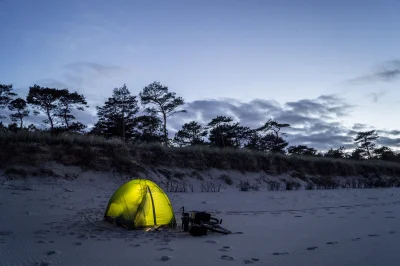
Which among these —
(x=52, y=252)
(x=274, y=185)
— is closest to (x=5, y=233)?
(x=52, y=252)

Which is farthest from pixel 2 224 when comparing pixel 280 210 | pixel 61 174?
pixel 280 210

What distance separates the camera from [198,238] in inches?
260

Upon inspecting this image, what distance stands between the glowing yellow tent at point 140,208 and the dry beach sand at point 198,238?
373 millimetres

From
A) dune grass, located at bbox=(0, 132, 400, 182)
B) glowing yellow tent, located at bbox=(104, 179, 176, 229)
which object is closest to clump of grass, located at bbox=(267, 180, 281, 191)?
dune grass, located at bbox=(0, 132, 400, 182)

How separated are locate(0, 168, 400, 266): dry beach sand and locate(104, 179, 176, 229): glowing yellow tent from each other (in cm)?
37

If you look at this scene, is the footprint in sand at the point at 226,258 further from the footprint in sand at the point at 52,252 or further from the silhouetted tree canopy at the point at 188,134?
the silhouetted tree canopy at the point at 188,134

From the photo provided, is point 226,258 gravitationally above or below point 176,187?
below

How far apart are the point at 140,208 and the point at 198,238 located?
189 centimetres

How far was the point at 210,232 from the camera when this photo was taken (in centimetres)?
721

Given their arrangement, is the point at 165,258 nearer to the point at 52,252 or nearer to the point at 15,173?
the point at 52,252

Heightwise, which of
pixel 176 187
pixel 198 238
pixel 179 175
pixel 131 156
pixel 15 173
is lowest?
pixel 198 238

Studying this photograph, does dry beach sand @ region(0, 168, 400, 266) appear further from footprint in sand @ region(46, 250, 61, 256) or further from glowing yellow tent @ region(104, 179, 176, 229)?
glowing yellow tent @ region(104, 179, 176, 229)

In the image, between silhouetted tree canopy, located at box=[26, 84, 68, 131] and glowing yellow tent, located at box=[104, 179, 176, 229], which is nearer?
glowing yellow tent, located at box=[104, 179, 176, 229]

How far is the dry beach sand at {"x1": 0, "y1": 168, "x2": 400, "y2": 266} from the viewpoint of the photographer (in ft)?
15.8
